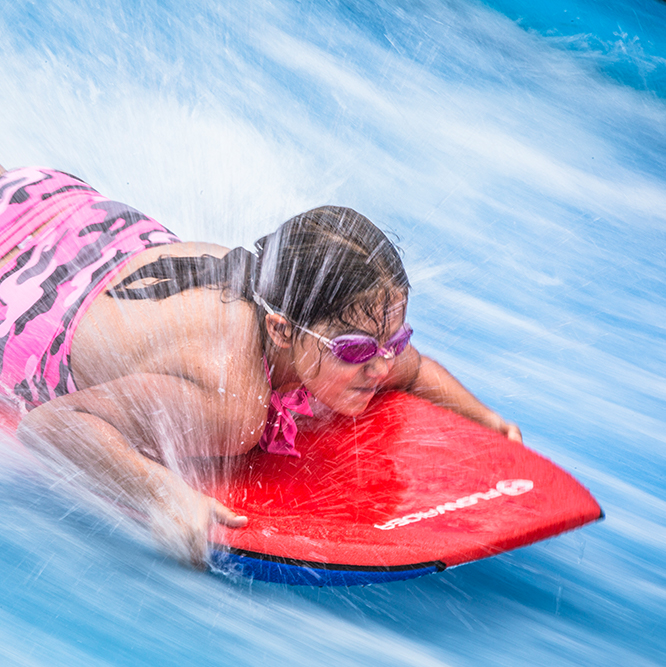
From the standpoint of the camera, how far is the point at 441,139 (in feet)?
9.19

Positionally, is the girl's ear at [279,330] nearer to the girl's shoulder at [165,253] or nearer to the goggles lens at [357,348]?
the goggles lens at [357,348]

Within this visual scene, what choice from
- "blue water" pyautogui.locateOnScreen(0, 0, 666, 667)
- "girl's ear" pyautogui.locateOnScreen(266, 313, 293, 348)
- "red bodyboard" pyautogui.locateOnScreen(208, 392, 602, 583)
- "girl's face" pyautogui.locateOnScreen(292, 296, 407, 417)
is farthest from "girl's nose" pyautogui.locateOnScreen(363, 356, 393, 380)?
"blue water" pyautogui.locateOnScreen(0, 0, 666, 667)

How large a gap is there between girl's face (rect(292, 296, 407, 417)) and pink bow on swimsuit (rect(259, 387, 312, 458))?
0.08 meters

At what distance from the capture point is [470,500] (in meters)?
1.50

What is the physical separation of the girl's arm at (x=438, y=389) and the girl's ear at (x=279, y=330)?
459mm

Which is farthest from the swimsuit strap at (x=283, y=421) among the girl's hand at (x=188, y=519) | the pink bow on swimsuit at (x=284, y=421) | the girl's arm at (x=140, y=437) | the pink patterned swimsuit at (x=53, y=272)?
the pink patterned swimsuit at (x=53, y=272)

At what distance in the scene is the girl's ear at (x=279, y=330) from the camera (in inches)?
51.4

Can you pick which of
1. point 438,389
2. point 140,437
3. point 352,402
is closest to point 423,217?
point 438,389

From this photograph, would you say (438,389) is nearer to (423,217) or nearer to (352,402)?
(352,402)

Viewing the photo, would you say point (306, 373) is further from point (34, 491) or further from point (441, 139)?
point (441, 139)

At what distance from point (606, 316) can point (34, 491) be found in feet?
6.00

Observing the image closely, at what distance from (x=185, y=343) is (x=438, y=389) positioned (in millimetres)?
718

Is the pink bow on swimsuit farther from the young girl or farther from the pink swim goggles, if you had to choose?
the pink swim goggles

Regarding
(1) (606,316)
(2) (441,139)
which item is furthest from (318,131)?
(1) (606,316)
